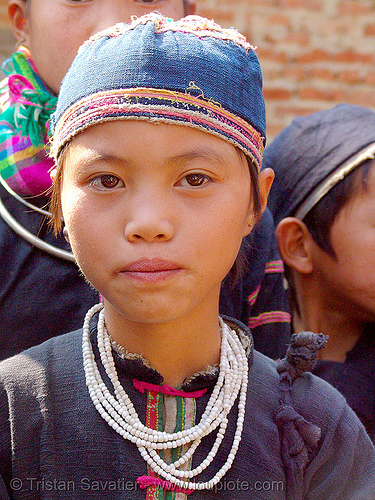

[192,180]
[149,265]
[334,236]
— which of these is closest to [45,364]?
[149,265]

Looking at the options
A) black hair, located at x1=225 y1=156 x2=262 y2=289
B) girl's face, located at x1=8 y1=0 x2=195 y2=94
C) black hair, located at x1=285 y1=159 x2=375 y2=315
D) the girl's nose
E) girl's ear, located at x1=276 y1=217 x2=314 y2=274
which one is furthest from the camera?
girl's ear, located at x1=276 y1=217 x2=314 y2=274

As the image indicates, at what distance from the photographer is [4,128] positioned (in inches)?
79.4

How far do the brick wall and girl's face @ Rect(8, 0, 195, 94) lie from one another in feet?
8.67

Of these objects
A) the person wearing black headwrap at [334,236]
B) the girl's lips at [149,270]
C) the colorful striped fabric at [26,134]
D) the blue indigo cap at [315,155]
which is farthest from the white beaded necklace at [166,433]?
the blue indigo cap at [315,155]

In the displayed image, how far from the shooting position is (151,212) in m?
1.23

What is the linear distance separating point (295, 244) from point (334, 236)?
213mm

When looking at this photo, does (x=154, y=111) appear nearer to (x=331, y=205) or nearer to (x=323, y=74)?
(x=331, y=205)

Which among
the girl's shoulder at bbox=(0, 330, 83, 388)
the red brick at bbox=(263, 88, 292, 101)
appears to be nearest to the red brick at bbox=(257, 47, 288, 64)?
the red brick at bbox=(263, 88, 292, 101)

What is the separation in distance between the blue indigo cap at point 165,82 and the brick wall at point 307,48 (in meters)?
3.26

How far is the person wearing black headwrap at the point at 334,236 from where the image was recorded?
221 cm

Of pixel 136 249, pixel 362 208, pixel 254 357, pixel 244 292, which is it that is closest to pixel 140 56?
pixel 136 249

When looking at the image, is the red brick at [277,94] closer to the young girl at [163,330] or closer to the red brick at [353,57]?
the red brick at [353,57]

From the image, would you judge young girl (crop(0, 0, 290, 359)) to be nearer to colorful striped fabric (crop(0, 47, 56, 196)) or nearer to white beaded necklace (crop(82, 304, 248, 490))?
colorful striped fabric (crop(0, 47, 56, 196))

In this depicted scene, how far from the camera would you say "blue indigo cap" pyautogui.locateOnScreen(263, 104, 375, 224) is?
2.36 metres
